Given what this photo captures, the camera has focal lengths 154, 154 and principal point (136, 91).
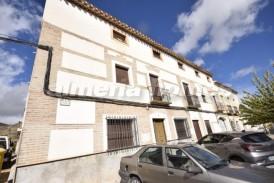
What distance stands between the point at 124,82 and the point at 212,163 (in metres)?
6.02

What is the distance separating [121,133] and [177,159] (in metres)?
3.90

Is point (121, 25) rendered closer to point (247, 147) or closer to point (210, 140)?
point (210, 140)

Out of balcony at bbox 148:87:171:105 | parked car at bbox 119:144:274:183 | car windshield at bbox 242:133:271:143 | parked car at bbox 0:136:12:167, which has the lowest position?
parked car at bbox 119:144:274:183

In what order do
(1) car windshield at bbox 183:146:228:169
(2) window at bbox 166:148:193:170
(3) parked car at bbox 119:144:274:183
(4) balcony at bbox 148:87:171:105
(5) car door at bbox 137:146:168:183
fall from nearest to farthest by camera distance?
(3) parked car at bbox 119:144:274:183 < (1) car windshield at bbox 183:146:228:169 < (2) window at bbox 166:148:193:170 < (5) car door at bbox 137:146:168:183 < (4) balcony at bbox 148:87:171:105

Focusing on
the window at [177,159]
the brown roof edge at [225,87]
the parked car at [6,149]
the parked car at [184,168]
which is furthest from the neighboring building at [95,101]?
the brown roof edge at [225,87]

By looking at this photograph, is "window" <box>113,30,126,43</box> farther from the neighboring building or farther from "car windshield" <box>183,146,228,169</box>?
"car windshield" <box>183,146,228,169</box>

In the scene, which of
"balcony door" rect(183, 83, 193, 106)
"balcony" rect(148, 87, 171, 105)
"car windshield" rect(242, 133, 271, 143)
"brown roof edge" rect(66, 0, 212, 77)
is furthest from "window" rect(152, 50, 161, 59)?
"car windshield" rect(242, 133, 271, 143)

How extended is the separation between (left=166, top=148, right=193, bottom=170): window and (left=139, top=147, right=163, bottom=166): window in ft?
0.71

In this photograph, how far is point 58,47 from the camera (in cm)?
634

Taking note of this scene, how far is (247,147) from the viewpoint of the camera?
502cm

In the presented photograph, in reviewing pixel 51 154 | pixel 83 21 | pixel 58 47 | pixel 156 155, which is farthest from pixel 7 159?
pixel 156 155

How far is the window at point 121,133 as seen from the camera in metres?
6.58

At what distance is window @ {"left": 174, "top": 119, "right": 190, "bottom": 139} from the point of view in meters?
10.1

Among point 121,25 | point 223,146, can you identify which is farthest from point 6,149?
point 223,146
